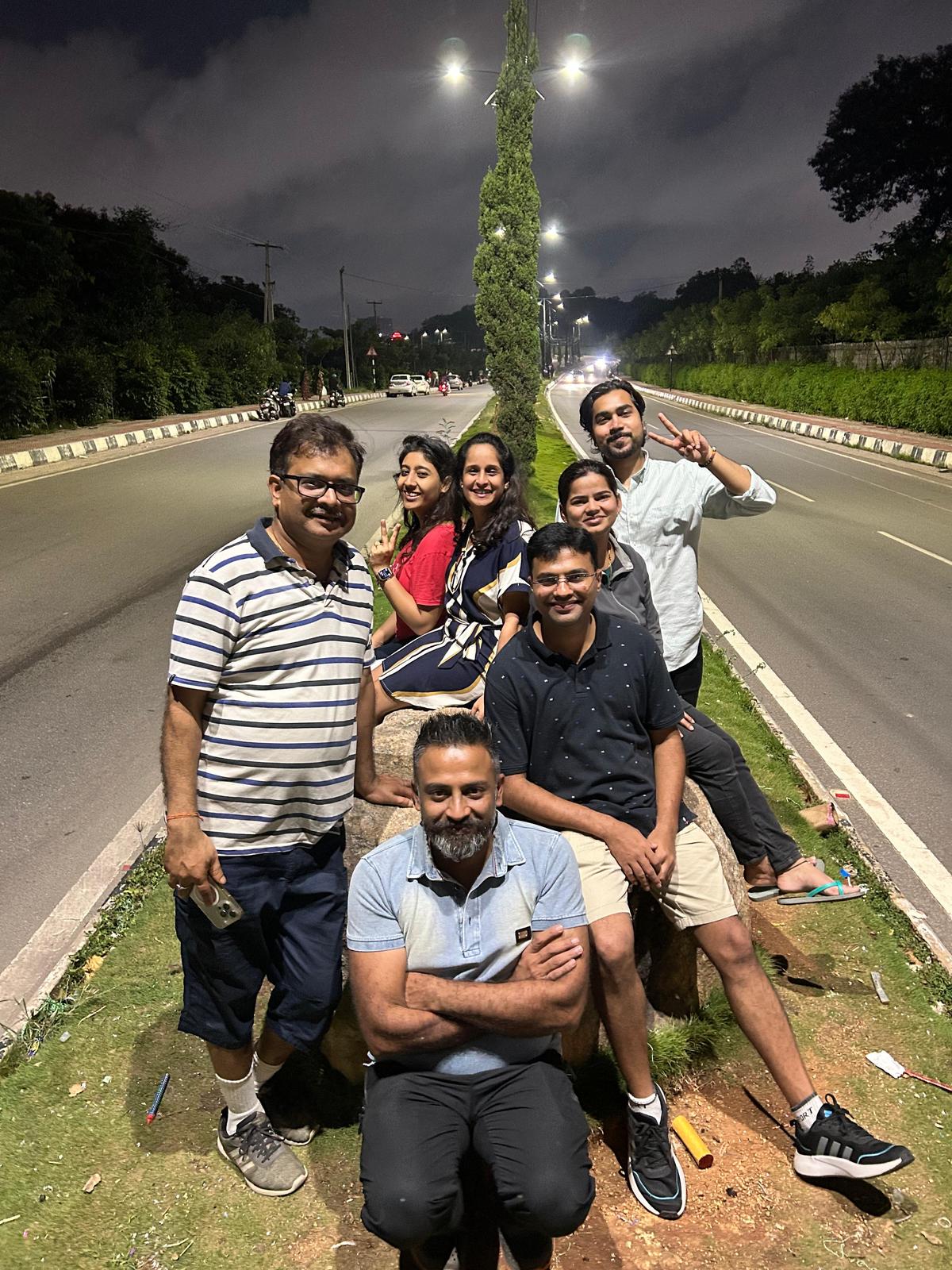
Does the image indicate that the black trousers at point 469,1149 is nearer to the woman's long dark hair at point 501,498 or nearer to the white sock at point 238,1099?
the white sock at point 238,1099

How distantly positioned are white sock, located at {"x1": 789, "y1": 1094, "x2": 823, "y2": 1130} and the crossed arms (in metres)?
0.87

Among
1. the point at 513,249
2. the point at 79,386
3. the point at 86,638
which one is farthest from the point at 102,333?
the point at 86,638

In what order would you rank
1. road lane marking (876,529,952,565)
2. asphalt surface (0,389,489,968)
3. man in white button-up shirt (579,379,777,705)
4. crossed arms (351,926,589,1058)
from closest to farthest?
crossed arms (351,926,589,1058) → man in white button-up shirt (579,379,777,705) → asphalt surface (0,389,489,968) → road lane marking (876,529,952,565)

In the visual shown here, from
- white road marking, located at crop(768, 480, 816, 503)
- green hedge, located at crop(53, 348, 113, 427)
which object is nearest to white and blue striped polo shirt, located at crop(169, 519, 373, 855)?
white road marking, located at crop(768, 480, 816, 503)

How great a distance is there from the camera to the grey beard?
2.63 m

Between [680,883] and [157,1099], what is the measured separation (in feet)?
6.09

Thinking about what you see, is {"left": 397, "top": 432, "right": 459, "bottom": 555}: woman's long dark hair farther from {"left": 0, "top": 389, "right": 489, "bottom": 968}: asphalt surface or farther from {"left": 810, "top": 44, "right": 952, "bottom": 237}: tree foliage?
{"left": 810, "top": 44, "right": 952, "bottom": 237}: tree foliage

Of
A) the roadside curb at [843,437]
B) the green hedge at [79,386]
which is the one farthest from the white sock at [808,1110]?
the green hedge at [79,386]

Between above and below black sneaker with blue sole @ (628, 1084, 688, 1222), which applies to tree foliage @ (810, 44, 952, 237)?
above

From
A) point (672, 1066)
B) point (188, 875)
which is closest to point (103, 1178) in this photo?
point (188, 875)

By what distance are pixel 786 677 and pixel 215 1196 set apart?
5765mm

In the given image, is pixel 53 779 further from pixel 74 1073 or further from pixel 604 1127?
pixel 604 1127

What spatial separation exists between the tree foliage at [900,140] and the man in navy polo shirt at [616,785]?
45229 mm

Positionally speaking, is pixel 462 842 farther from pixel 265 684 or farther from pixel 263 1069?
pixel 263 1069
